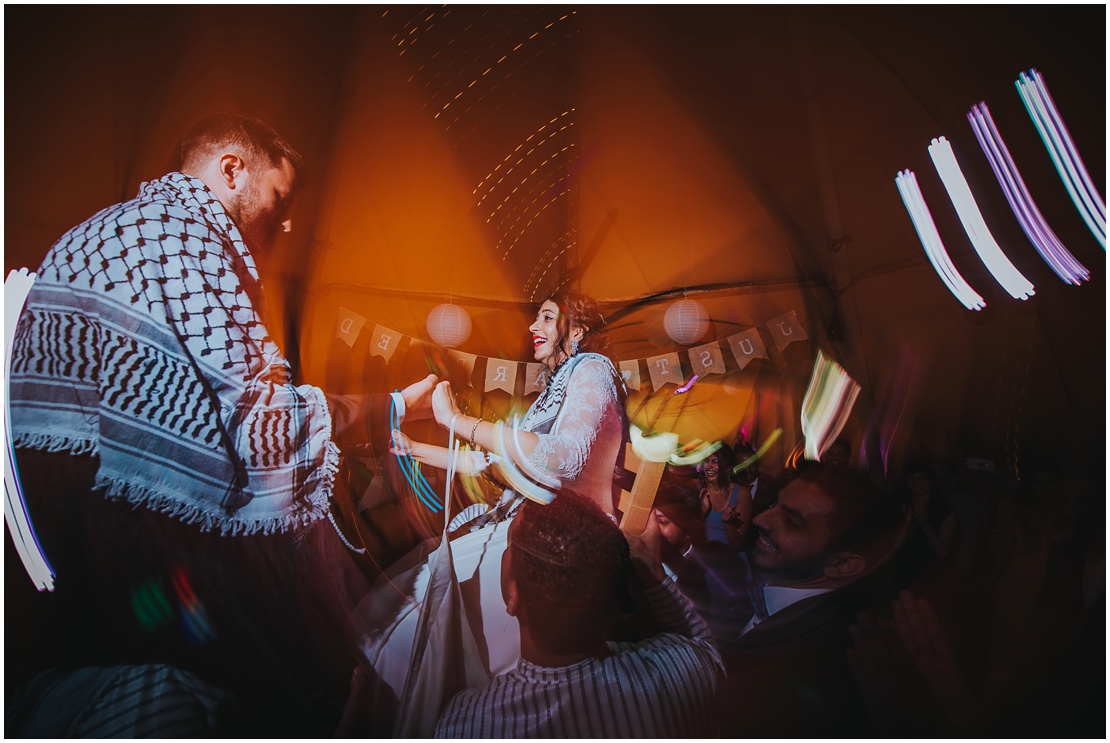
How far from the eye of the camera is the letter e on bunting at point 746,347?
6.53ft

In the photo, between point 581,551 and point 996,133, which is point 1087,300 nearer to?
point 996,133

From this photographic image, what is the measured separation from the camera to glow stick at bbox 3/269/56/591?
128cm

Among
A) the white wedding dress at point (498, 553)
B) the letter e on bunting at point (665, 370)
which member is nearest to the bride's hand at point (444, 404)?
the white wedding dress at point (498, 553)

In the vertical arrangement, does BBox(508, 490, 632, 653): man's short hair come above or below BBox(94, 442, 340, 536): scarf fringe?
below

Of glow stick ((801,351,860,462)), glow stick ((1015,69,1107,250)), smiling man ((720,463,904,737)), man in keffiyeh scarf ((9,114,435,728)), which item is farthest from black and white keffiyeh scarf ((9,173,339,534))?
glow stick ((1015,69,1107,250))

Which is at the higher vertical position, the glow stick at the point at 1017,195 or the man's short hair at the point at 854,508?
the glow stick at the point at 1017,195

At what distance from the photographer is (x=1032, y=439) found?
185 centimetres

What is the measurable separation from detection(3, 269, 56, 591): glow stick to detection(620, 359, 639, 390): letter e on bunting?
179 centimetres

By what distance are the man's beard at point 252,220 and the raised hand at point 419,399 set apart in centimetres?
61

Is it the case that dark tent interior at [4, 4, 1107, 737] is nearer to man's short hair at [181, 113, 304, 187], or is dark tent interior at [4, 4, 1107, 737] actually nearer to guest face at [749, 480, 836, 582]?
man's short hair at [181, 113, 304, 187]

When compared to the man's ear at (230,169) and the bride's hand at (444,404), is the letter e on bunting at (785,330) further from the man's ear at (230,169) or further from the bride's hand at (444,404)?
the man's ear at (230,169)

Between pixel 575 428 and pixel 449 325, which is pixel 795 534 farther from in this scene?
pixel 449 325

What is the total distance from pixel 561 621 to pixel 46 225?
1936 mm

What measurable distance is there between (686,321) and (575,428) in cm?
74
